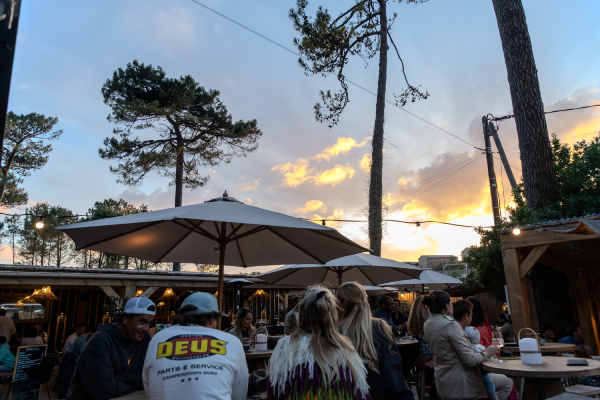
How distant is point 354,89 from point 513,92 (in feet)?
17.4

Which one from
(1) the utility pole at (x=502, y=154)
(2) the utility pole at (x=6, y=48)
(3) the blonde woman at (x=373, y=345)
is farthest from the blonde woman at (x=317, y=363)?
(1) the utility pole at (x=502, y=154)

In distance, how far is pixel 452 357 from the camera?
116 inches

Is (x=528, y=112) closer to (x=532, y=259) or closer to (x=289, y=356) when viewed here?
(x=532, y=259)

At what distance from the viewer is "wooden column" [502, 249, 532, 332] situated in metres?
5.48

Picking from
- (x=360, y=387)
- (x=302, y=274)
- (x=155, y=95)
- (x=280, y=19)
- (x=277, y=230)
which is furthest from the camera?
(x=155, y=95)

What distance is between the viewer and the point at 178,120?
16.0m

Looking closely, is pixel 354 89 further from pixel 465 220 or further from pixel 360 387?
pixel 360 387

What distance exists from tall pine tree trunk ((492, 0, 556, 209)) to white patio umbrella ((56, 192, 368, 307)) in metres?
5.37

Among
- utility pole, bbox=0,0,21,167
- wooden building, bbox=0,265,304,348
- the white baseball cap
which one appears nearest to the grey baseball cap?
the white baseball cap

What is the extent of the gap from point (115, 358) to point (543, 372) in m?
2.94

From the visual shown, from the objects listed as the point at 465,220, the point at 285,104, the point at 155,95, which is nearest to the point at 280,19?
the point at 285,104

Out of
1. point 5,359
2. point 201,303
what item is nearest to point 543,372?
point 201,303

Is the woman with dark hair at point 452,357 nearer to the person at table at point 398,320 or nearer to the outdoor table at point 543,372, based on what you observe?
the outdoor table at point 543,372

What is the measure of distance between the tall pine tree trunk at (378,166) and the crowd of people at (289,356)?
21.5 ft
